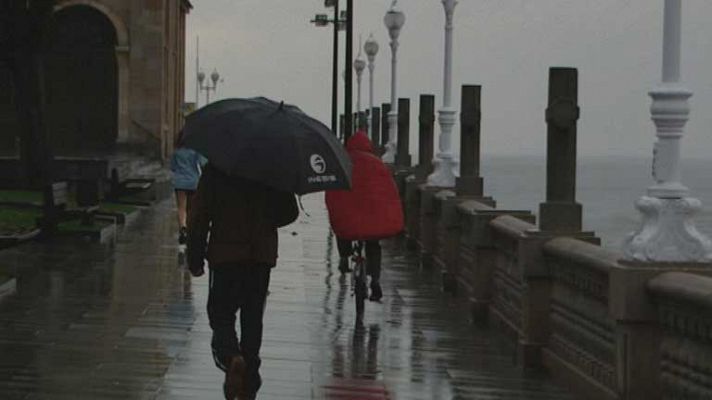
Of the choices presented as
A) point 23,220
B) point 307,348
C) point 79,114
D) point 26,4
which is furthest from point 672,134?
point 79,114

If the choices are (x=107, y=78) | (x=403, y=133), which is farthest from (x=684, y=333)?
(x=107, y=78)

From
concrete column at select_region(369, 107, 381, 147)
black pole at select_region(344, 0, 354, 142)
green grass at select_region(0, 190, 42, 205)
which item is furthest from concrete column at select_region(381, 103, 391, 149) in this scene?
green grass at select_region(0, 190, 42, 205)

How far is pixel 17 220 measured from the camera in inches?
945

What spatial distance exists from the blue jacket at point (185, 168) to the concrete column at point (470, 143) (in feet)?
11.1

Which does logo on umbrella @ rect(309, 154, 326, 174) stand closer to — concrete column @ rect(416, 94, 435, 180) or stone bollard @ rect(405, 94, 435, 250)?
stone bollard @ rect(405, 94, 435, 250)

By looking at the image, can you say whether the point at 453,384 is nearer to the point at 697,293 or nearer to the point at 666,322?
the point at 666,322

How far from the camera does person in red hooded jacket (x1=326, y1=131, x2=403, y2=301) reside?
1514 centimetres

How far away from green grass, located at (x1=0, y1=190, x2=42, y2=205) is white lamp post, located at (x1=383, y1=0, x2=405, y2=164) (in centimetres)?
822

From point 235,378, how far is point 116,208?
806 inches

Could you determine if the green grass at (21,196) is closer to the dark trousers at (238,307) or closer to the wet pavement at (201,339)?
the wet pavement at (201,339)

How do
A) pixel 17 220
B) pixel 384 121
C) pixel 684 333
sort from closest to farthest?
1. pixel 684 333
2. pixel 17 220
3. pixel 384 121

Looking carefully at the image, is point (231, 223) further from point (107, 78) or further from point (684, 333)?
point (107, 78)

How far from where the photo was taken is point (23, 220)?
79.1 feet

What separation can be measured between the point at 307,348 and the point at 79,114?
35605 millimetres
